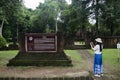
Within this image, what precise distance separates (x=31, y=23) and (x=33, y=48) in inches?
1331

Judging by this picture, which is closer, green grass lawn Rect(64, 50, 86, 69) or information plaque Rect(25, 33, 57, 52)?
green grass lawn Rect(64, 50, 86, 69)

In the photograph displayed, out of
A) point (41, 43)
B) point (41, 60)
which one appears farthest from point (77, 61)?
point (41, 43)

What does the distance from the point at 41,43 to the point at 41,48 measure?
0.28 metres

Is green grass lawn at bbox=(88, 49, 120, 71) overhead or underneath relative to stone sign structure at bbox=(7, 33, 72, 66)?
underneath

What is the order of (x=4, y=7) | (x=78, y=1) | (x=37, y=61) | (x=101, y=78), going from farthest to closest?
1. (x=78, y=1)
2. (x=4, y=7)
3. (x=37, y=61)
4. (x=101, y=78)

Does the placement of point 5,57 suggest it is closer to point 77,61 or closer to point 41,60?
point 41,60

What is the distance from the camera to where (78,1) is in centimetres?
2864

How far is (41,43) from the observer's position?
13.5 meters

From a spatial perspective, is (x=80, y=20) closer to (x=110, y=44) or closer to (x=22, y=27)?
(x=110, y=44)

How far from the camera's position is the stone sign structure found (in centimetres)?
1348

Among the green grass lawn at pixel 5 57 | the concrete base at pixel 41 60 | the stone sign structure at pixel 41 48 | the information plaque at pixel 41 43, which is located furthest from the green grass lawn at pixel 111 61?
the green grass lawn at pixel 5 57

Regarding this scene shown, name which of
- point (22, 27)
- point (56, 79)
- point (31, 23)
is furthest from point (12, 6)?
point (31, 23)

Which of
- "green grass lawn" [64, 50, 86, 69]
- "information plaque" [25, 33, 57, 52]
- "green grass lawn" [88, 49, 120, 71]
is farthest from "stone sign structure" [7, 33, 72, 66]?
"green grass lawn" [88, 49, 120, 71]

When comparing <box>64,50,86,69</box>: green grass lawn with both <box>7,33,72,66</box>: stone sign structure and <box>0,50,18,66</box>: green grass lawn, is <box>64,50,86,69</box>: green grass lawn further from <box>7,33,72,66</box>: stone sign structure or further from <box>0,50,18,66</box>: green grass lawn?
<box>0,50,18,66</box>: green grass lawn
